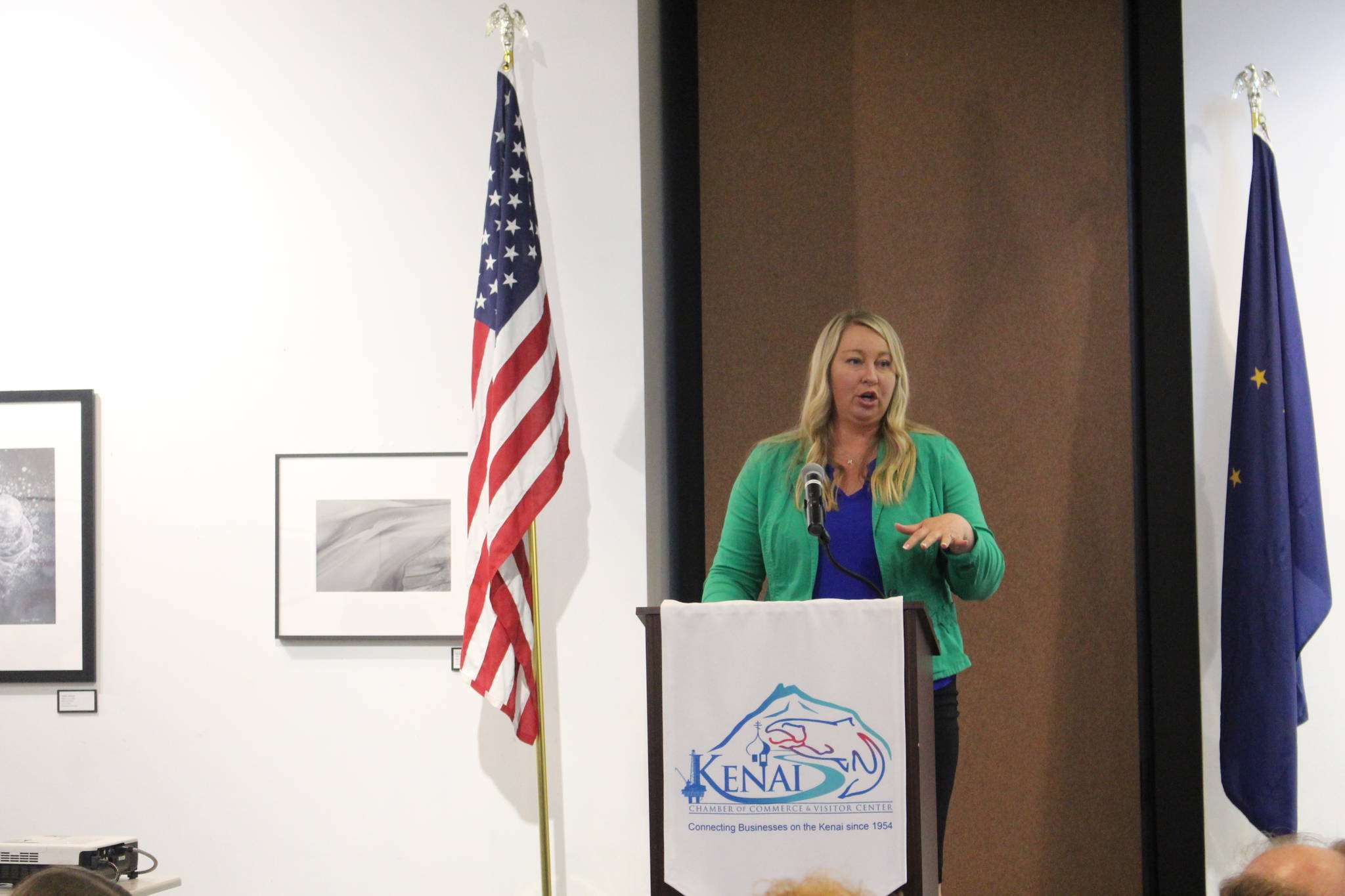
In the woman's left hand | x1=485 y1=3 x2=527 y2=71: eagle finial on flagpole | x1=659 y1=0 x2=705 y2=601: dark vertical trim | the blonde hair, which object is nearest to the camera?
the woman's left hand

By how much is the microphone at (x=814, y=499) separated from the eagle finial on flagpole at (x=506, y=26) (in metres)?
1.78

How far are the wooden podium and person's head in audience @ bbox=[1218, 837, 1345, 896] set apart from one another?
Answer: 91 cm

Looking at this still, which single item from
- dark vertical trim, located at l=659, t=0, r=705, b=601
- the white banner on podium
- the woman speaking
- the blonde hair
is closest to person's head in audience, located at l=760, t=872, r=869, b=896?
the white banner on podium

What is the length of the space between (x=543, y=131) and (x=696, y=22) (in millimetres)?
700

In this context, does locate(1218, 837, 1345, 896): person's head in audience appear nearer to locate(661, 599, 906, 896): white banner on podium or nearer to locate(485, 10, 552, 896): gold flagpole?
locate(661, 599, 906, 896): white banner on podium

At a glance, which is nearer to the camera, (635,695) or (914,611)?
(914,611)

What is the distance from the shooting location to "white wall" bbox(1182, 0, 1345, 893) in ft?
11.6

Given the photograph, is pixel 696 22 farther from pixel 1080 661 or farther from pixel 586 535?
pixel 1080 661

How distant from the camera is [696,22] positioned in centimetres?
389

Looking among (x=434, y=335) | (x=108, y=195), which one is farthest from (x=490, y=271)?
(x=108, y=195)

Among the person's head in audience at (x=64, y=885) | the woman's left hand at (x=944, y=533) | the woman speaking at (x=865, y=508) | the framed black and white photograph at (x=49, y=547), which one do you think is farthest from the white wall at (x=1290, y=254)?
the framed black and white photograph at (x=49, y=547)

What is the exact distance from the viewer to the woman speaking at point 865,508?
2496mm

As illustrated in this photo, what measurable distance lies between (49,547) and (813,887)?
2848mm

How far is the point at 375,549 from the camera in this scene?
3.56 m
